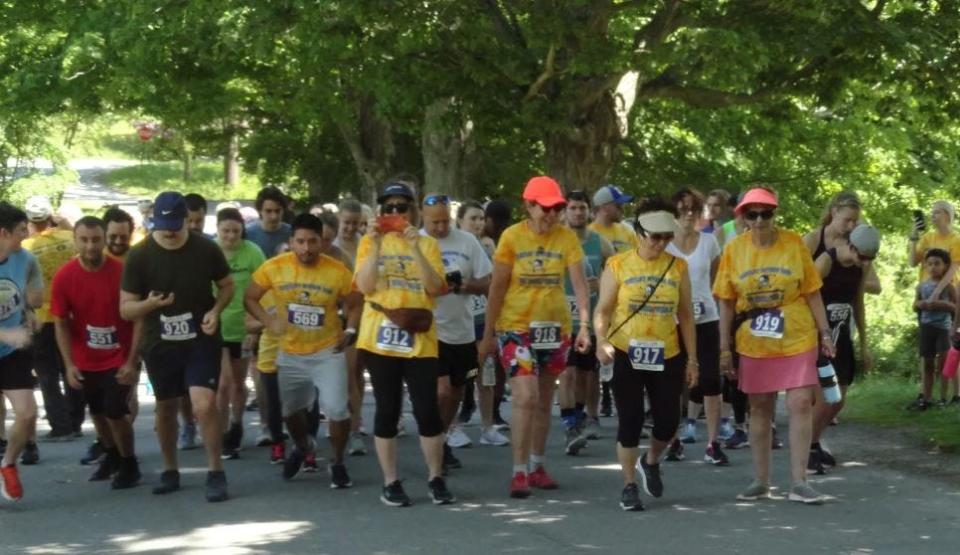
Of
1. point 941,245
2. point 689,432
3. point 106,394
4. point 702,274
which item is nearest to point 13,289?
point 106,394

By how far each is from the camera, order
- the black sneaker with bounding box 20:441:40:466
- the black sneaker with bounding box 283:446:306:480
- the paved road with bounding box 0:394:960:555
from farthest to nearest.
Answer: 1. the black sneaker with bounding box 20:441:40:466
2. the black sneaker with bounding box 283:446:306:480
3. the paved road with bounding box 0:394:960:555

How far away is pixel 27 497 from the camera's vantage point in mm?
10992

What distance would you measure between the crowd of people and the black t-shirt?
0.01 m

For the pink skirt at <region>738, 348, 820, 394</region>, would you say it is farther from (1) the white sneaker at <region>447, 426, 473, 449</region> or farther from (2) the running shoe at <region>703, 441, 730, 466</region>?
(1) the white sneaker at <region>447, 426, 473, 449</region>

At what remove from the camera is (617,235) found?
1365cm

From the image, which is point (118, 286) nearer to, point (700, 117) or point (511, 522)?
point (511, 522)

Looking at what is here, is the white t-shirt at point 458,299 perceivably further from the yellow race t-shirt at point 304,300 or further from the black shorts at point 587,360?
the black shorts at point 587,360

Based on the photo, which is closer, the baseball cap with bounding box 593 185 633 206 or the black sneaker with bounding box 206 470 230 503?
the black sneaker with bounding box 206 470 230 503

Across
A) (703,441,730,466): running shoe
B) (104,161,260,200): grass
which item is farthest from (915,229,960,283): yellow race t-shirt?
(104,161,260,200): grass

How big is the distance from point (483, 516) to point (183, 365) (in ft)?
6.74

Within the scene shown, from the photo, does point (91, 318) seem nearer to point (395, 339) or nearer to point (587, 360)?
point (395, 339)

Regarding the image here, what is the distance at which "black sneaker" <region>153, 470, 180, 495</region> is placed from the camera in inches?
430

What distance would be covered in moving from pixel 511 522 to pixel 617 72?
34.3 feet

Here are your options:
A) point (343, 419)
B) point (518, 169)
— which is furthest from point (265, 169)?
point (343, 419)
